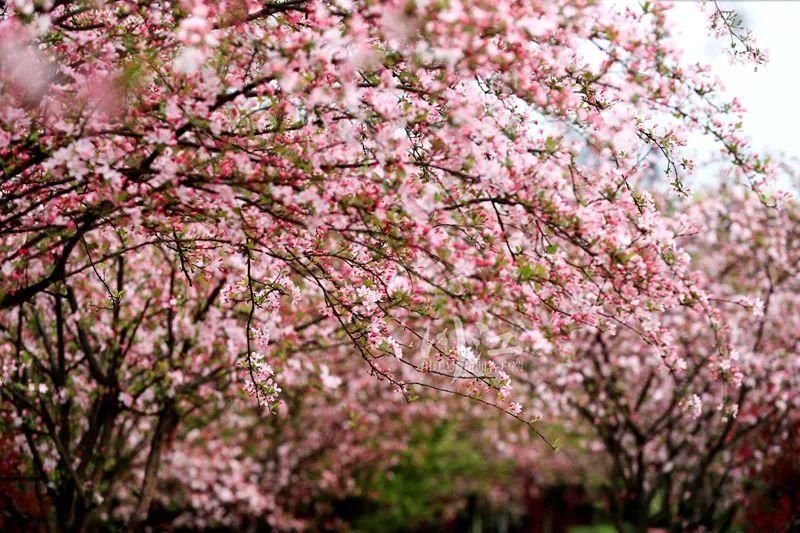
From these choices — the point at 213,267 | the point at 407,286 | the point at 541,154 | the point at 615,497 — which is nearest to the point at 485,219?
the point at 541,154

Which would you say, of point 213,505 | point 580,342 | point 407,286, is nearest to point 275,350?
point 407,286

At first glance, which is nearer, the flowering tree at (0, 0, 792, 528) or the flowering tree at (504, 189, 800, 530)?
the flowering tree at (0, 0, 792, 528)

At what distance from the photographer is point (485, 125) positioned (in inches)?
184

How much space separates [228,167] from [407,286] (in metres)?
1.63

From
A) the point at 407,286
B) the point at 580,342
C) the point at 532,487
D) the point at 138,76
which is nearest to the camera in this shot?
the point at 138,76

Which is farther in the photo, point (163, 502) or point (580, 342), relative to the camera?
point (163, 502)

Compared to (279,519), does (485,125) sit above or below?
above

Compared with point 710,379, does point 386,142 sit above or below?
below

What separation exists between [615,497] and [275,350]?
25.1 ft

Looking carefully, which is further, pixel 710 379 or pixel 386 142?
pixel 710 379

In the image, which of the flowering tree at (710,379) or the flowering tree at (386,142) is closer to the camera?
the flowering tree at (386,142)

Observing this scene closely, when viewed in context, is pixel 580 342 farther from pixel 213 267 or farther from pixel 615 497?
pixel 213 267

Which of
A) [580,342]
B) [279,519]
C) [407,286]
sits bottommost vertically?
[279,519]

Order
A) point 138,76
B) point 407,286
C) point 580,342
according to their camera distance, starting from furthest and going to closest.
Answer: point 580,342
point 407,286
point 138,76
